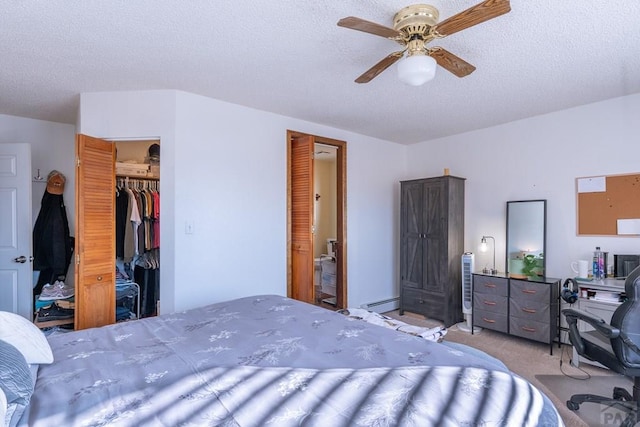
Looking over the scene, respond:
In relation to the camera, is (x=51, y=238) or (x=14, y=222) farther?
(x=51, y=238)

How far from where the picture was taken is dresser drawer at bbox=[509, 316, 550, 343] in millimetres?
3115

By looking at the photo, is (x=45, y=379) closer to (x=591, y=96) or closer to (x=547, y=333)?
(x=547, y=333)

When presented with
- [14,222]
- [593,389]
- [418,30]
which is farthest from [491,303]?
[14,222]

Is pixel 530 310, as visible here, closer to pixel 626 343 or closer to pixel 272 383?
pixel 626 343

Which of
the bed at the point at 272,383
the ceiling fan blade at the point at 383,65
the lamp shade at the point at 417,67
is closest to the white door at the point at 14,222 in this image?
the bed at the point at 272,383

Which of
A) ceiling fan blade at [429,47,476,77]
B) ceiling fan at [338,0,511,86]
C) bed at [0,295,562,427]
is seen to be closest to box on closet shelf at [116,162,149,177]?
bed at [0,295,562,427]

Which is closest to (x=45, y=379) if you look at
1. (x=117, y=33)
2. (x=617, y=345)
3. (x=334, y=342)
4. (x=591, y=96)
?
(x=334, y=342)

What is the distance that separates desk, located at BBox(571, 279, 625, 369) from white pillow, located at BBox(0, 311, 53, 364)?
11.9 feet

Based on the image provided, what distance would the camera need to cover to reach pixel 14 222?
3.24 meters

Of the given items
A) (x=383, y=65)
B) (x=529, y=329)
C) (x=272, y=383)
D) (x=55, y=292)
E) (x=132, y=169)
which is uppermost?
(x=383, y=65)

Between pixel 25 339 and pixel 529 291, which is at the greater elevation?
pixel 25 339

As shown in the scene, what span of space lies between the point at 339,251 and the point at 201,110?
224 centimetres

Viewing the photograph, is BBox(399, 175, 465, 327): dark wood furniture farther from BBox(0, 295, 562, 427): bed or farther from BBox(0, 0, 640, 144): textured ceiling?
BBox(0, 295, 562, 427): bed

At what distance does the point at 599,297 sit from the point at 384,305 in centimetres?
237
